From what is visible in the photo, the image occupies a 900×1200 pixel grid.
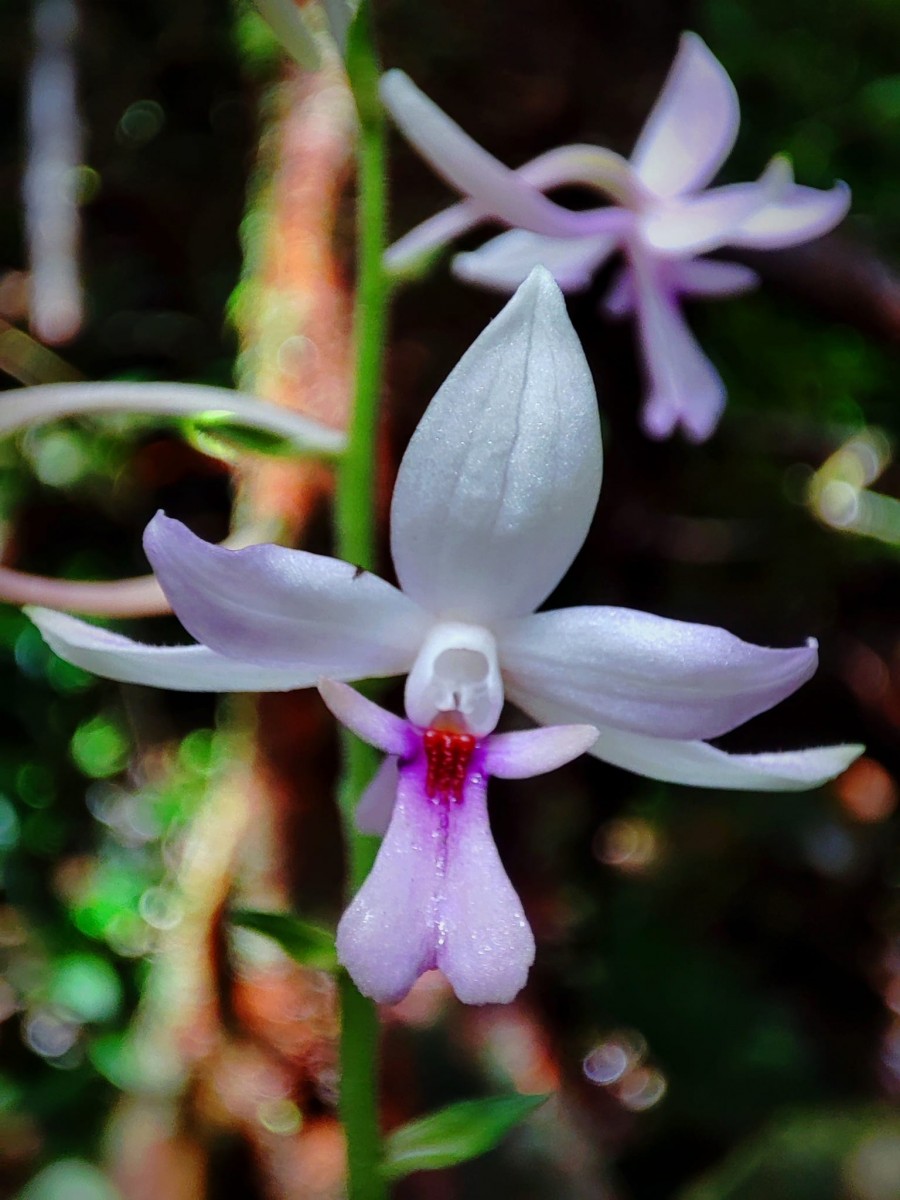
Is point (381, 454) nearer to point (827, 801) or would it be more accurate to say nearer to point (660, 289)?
point (660, 289)

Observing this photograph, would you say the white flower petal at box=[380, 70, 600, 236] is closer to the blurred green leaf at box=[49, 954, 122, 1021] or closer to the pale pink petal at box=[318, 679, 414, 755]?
the pale pink petal at box=[318, 679, 414, 755]

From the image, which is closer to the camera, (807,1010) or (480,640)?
(480,640)

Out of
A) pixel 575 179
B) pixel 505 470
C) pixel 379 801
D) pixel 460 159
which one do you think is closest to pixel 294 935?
pixel 379 801

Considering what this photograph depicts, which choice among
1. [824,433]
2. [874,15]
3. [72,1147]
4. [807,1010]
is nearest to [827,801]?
[807,1010]

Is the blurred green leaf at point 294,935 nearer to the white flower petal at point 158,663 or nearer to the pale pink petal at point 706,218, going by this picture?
the white flower petal at point 158,663

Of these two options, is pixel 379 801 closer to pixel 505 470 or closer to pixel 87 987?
pixel 505 470

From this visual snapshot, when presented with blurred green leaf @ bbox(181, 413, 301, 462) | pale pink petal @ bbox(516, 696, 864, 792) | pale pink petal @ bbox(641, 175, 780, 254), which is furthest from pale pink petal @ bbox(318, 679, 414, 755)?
pale pink petal @ bbox(641, 175, 780, 254)
